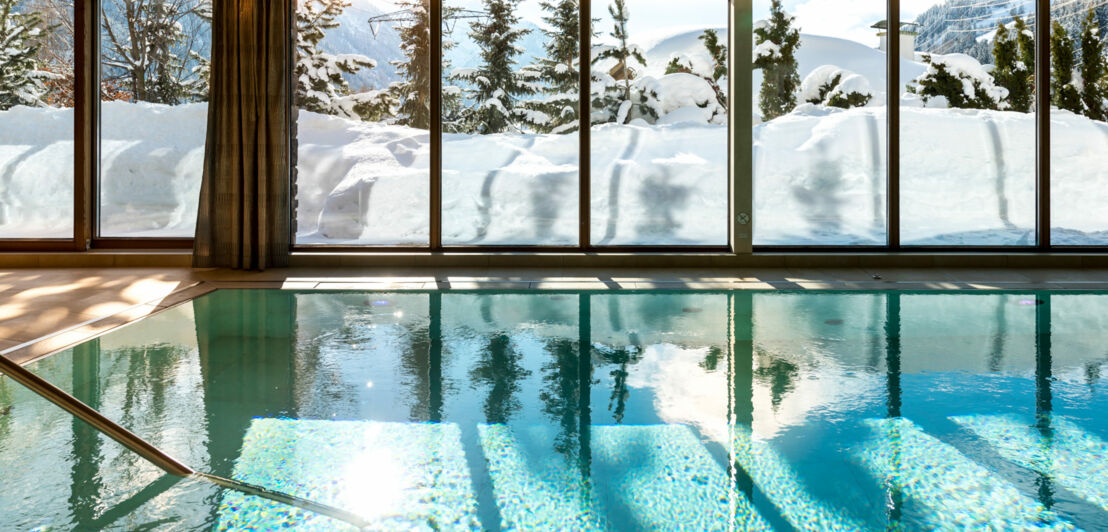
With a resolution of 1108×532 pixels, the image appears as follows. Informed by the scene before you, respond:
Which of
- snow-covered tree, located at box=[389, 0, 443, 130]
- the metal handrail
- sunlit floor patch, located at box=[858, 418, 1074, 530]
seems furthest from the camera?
snow-covered tree, located at box=[389, 0, 443, 130]

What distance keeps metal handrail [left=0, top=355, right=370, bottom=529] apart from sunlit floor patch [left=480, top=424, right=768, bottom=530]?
1.21 ft

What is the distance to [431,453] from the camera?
2160mm

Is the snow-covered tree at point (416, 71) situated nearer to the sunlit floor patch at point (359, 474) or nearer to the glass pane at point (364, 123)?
the glass pane at point (364, 123)

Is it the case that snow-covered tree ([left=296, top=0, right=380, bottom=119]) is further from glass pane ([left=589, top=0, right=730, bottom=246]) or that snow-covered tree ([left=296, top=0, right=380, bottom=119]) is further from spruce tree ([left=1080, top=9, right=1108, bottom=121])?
spruce tree ([left=1080, top=9, right=1108, bottom=121])

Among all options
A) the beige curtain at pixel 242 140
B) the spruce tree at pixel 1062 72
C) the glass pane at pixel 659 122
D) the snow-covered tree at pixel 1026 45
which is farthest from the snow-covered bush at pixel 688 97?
the beige curtain at pixel 242 140

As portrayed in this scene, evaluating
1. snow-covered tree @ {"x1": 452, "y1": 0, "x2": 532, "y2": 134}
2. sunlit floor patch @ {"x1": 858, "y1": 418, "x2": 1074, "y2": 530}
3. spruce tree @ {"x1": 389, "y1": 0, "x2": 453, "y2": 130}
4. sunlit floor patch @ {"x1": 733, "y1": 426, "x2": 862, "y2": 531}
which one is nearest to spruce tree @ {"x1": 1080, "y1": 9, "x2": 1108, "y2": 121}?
snow-covered tree @ {"x1": 452, "y1": 0, "x2": 532, "y2": 134}

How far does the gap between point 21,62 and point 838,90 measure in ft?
20.0

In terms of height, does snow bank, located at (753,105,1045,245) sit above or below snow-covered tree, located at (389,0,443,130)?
below

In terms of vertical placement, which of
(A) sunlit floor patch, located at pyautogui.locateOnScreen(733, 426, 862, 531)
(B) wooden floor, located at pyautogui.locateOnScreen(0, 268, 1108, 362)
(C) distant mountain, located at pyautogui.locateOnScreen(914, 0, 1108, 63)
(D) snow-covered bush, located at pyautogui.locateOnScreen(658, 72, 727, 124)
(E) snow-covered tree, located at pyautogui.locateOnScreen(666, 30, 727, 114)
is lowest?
(A) sunlit floor patch, located at pyautogui.locateOnScreen(733, 426, 862, 531)

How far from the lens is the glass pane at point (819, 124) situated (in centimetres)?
652

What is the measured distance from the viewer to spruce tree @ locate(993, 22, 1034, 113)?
653 centimetres

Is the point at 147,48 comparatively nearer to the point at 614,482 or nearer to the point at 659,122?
the point at 659,122

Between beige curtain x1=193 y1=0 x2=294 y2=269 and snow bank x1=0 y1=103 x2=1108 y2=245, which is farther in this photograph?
snow bank x1=0 y1=103 x2=1108 y2=245

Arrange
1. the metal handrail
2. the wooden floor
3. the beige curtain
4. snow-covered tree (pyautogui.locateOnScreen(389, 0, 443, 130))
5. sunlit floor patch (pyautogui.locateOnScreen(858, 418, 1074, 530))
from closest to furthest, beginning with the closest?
the metal handrail < sunlit floor patch (pyautogui.locateOnScreen(858, 418, 1074, 530)) < the wooden floor < the beige curtain < snow-covered tree (pyautogui.locateOnScreen(389, 0, 443, 130))
